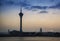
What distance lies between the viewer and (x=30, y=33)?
31.1 ft

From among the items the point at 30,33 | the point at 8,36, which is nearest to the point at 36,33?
the point at 30,33

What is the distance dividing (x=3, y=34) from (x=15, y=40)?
49cm

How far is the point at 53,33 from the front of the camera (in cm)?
955

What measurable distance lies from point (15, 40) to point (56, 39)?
3.86 feet

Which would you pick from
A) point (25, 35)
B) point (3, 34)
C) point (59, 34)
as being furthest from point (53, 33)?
point (3, 34)

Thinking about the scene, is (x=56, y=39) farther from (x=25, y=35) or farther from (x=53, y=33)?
(x=25, y=35)

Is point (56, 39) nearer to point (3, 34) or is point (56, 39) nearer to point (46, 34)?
point (46, 34)

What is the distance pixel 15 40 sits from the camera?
9.77 metres

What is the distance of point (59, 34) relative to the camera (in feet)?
31.3

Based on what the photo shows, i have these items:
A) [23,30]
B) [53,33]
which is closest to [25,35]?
[23,30]

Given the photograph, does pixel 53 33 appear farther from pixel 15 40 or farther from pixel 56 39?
pixel 15 40

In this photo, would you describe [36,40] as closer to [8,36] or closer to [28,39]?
[28,39]

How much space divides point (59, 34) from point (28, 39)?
96cm

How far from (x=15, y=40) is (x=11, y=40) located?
0.12 metres
